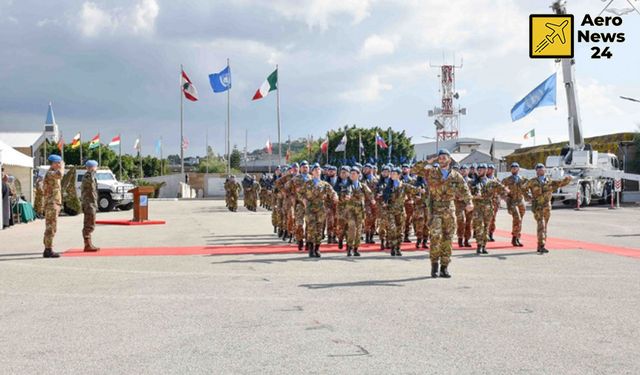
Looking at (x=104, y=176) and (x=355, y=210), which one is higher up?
(x=104, y=176)

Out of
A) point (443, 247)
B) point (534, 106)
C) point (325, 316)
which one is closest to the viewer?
point (325, 316)

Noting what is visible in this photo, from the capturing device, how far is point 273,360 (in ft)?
16.8

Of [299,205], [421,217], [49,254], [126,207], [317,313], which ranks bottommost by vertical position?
[317,313]

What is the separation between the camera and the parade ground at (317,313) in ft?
16.8

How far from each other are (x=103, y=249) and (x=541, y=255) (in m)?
9.48

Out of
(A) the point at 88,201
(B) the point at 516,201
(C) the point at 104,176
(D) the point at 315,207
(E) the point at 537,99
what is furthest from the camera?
(C) the point at 104,176

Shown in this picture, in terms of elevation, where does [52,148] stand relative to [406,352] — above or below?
above

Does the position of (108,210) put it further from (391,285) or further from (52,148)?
(52,148)

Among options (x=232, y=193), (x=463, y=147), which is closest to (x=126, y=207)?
(x=232, y=193)

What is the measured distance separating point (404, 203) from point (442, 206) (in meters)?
4.04

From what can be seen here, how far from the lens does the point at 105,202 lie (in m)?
30.4

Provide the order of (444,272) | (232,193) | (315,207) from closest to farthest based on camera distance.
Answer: (444,272) < (315,207) < (232,193)

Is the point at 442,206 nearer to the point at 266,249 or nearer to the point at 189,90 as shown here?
the point at 266,249

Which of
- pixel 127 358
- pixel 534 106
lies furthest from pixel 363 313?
pixel 534 106
